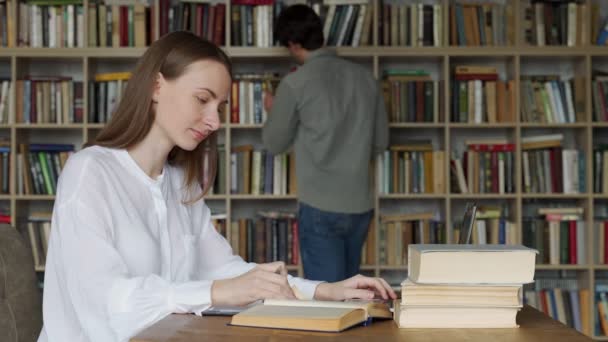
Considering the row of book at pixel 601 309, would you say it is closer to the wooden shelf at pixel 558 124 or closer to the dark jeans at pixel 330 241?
the wooden shelf at pixel 558 124

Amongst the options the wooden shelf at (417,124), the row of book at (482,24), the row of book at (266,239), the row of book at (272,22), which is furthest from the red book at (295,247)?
the row of book at (482,24)

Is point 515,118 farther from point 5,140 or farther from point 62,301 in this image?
point 62,301

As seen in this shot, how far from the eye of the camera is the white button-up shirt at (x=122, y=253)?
1.46 metres

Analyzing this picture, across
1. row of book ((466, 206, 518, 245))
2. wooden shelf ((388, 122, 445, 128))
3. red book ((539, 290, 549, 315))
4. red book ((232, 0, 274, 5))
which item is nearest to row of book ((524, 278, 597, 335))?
red book ((539, 290, 549, 315))

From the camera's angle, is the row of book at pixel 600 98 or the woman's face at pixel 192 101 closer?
the woman's face at pixel 192 101

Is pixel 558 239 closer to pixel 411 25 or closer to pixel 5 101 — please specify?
pixel 411 25

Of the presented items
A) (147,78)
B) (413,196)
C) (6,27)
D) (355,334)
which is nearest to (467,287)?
(355,334)

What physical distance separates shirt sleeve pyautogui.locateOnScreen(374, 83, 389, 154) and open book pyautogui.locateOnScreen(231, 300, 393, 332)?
2.49 m

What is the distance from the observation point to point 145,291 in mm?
1458

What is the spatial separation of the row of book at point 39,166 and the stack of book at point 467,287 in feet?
11.3

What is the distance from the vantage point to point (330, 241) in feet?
11.8

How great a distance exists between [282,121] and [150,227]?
1926 mm

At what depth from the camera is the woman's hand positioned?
1.67 metres

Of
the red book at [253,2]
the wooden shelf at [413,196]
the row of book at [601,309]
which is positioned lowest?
the row of book at [601,309]
